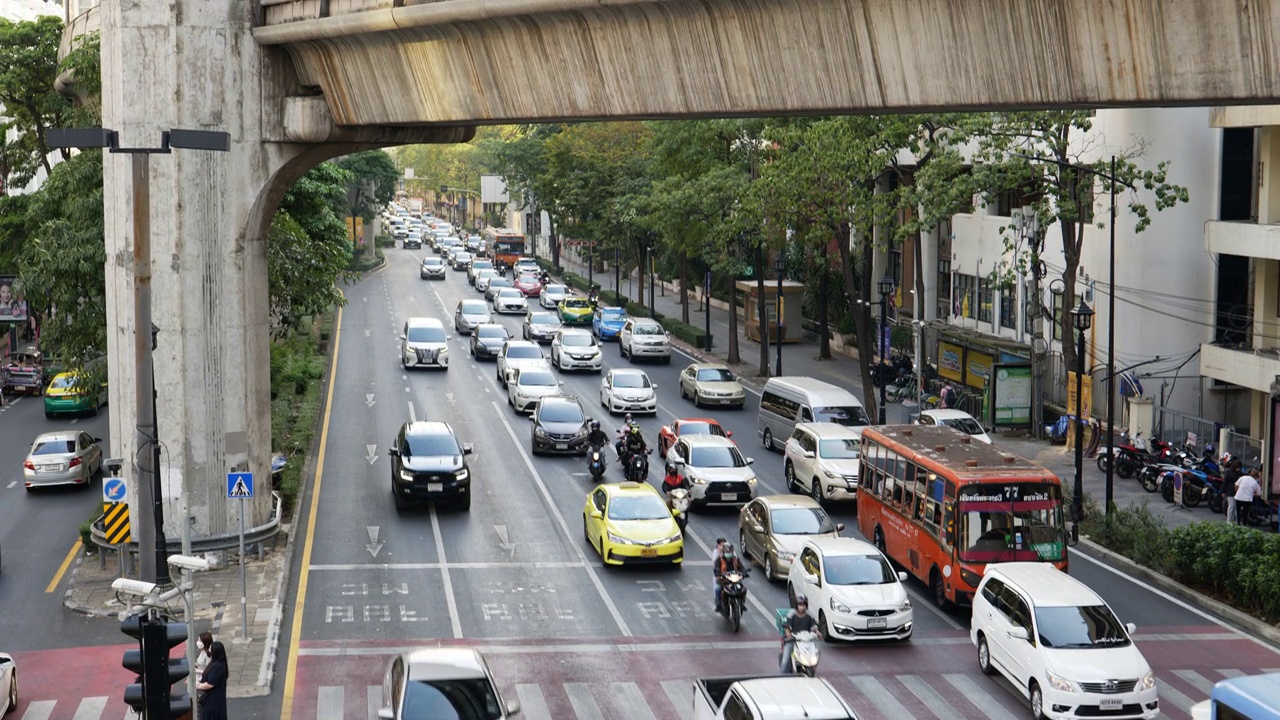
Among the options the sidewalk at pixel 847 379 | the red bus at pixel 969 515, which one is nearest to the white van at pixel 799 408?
the sidewalk at pixel 847 379

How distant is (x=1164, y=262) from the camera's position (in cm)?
4169

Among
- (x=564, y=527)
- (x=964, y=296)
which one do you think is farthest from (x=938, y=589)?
(x=964, y=296)

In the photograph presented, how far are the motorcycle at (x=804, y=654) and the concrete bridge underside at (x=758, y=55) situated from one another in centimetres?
692

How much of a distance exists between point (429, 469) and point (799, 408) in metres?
10.6

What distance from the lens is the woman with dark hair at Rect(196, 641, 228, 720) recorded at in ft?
56.2

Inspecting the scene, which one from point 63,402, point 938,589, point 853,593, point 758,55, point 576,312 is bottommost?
point 938,589

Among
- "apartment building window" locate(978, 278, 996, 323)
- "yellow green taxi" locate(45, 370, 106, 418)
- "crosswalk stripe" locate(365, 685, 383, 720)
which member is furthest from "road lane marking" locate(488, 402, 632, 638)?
"apartment building window" locate(978, 278, 996, 323)

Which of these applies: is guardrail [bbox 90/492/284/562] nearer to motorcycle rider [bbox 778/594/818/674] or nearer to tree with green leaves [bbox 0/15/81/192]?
motorcycle rider [bbox 778/594/818/674]

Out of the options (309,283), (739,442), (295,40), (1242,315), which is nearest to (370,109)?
(295,40)

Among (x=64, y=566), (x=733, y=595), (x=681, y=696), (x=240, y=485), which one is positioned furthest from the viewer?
(x=64, y=566)

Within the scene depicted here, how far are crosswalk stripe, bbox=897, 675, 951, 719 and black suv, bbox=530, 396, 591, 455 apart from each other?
722 inches

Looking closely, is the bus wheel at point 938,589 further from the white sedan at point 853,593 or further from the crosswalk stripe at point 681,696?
the crosswalk stripe at point 681,696

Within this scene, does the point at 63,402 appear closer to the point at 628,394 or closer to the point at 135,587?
the point at 628,394

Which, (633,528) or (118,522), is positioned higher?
(118,522)
